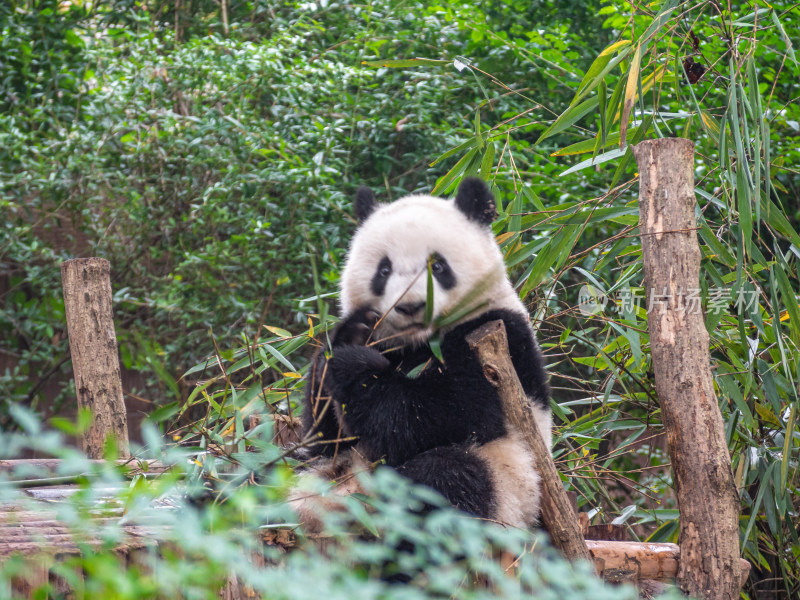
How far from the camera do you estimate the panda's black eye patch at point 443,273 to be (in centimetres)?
230

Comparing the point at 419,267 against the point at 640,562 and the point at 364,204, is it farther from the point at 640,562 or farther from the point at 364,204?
the point at 640,562

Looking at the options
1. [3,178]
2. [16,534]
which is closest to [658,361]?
[16,534]

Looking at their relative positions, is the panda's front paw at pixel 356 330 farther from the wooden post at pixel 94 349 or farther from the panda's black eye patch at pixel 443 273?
the wooden post at pixel 94 349

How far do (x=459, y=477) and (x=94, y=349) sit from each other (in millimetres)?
1474

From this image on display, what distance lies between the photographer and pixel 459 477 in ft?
6.76

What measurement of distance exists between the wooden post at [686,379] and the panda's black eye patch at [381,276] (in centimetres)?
77

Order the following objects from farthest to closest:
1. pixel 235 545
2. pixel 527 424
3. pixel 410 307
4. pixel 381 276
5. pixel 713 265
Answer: pixel 713 265 → pixel 381 276 → pixel 410 307 → pixel 527 424 → pixel 235 545

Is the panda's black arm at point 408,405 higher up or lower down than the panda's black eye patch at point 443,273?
lower down

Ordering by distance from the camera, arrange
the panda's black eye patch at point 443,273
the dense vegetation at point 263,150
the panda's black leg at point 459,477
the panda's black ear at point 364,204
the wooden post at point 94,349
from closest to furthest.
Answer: the panda's black leg at point 459,477 < the panda's black eye patch at point 443,273 < the panda's black ear at point 364,204 < the wooden post at point 94,349 < the dense vegetation at point 263,150

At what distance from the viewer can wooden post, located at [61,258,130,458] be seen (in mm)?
2764

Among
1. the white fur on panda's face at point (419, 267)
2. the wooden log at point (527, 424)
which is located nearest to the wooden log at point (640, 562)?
the wooden log at point (527, 424)

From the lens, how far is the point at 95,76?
4781mm

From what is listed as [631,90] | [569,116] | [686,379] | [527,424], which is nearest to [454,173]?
[569,116]

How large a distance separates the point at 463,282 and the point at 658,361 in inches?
24.4
